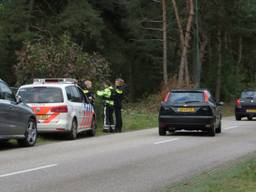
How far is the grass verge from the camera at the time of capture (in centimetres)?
970

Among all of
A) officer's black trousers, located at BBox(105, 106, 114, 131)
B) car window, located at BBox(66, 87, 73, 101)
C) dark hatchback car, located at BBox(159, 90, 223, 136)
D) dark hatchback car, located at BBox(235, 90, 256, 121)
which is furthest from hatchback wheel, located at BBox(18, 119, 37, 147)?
dark hatchback car, located at BBox(235, 90, 256, 121)

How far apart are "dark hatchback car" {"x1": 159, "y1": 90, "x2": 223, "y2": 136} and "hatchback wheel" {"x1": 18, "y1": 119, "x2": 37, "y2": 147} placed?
18.4 ft

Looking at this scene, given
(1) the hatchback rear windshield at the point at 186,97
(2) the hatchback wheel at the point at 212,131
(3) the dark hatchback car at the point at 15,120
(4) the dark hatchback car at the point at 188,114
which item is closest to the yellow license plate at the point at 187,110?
(4) the dark hatchback car at the point at 188,114

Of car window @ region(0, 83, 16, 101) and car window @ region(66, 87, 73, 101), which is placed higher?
car window @ region(0, 83, 16, 101)

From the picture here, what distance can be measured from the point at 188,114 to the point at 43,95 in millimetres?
4858

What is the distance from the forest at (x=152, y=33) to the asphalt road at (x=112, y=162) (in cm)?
2360

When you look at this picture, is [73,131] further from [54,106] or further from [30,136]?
[30,136]

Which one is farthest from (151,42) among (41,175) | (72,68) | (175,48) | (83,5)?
(41,175)

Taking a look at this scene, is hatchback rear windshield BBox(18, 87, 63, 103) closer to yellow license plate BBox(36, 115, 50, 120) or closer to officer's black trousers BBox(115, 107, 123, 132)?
yellow license plate BBox(36, 115, 50, 120)

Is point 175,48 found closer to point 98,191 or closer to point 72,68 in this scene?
point 72,68

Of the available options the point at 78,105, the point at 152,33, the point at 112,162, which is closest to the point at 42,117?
the point at 78,105

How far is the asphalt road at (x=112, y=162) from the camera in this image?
10727mm

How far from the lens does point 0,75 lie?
57.6m

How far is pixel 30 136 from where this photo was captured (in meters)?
17.8
